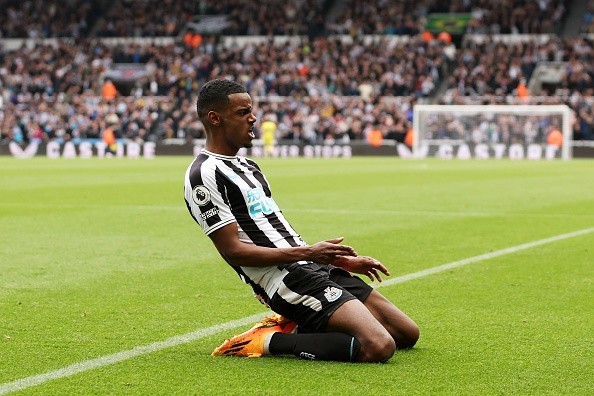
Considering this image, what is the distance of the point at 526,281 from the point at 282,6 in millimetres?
48508

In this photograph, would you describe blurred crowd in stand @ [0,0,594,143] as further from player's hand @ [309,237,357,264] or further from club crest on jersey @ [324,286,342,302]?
player's hand @ [309,237,357,264]

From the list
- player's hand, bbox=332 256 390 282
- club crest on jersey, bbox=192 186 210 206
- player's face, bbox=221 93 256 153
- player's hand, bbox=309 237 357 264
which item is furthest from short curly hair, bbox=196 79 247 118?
player's hand, bbox=332 256 390 282

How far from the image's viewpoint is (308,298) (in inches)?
227

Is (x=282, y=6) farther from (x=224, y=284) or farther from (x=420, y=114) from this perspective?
(x=224, y=284)

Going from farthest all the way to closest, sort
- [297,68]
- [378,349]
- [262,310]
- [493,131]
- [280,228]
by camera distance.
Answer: [297,68], [493,131], [262,310], [280,228], [378,349]

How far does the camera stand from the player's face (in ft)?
19.1

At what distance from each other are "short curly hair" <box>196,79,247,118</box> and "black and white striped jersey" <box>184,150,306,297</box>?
25cm

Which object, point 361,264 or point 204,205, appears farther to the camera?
point 361,264

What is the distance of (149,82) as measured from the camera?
52875 millimetres

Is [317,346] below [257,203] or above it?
below

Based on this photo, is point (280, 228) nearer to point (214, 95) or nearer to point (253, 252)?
point (253, 252)

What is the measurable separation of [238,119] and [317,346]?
49.5 inches

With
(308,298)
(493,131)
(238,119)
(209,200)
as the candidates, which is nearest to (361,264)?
(308,298)

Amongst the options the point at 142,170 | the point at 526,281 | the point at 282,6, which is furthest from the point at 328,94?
the point at 526,281
